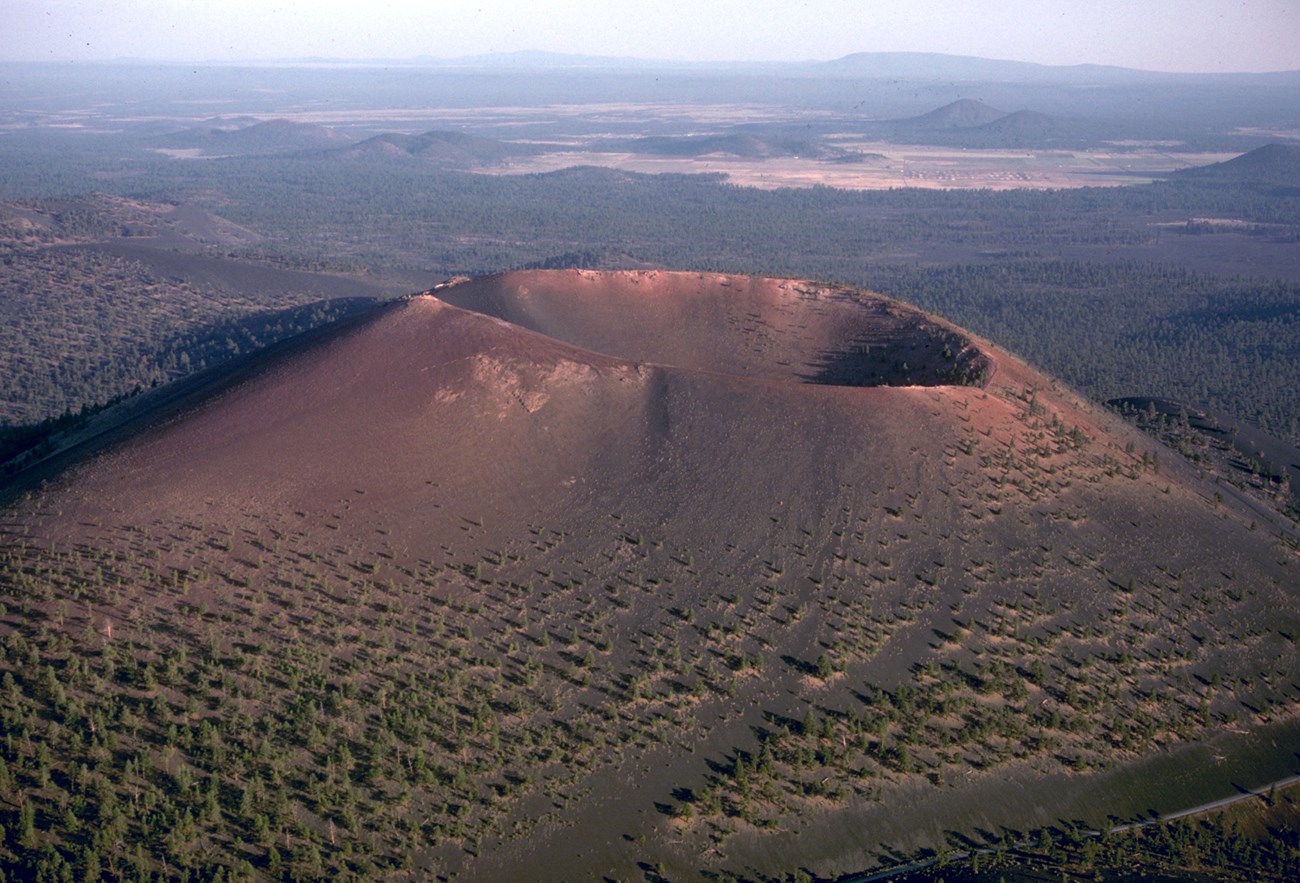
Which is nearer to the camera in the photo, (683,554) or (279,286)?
(683,554)

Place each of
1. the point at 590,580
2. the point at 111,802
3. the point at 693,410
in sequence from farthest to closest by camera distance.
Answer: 1. the point at 693,410
2. the point at 590,580
3. the point at 111,802

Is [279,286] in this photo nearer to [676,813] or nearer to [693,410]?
[693,410]

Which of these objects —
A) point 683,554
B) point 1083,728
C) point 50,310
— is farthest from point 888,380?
point 50,310

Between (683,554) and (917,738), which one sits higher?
(683,554)

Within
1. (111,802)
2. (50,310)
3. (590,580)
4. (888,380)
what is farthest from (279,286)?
(111,802)

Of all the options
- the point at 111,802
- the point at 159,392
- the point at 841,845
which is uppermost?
the point at 159,392

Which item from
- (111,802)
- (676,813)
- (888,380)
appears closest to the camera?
(111,802)
